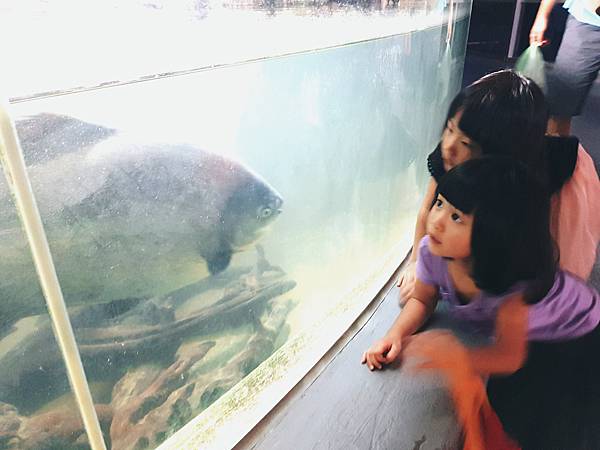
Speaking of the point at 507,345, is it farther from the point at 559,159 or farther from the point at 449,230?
the point at 559,159

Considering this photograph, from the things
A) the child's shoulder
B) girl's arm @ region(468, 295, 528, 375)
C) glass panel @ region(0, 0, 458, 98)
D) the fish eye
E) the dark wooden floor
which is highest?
glass panel @ region(0, 0, 458, 98)

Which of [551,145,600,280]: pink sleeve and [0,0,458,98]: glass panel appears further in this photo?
[551,145,600,280]: pink sleeve

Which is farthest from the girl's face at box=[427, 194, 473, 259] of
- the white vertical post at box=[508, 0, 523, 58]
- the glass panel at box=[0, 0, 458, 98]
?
the white vertical post at box=[508, 0, 523, 58]

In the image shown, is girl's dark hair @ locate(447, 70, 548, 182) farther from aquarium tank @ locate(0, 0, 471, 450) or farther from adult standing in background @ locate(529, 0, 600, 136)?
adult standing in background @ locate(529, 0, 600, 136)

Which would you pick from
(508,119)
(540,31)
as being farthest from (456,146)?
(540,31)

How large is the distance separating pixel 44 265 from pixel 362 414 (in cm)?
70

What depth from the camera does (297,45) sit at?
1.20 meters

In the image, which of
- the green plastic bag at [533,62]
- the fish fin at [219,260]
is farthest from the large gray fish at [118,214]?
the green plastic bag at [533,62]

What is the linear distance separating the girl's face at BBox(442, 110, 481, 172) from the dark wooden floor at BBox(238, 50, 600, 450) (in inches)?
Answer: 14.3

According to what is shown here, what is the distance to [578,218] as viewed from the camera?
3.28ft

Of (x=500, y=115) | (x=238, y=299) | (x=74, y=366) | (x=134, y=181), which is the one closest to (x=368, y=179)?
(x=238, y=299)

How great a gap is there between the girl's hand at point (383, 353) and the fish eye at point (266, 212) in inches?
16.9

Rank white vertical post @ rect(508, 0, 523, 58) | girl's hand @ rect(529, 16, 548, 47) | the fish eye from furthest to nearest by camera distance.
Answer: white vertical post @ rect(508, 0, 523, 58) → girl's hand @ rect(529, 16, 548, 47) → the fish eye

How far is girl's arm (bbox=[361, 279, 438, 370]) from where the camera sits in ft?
3.61
